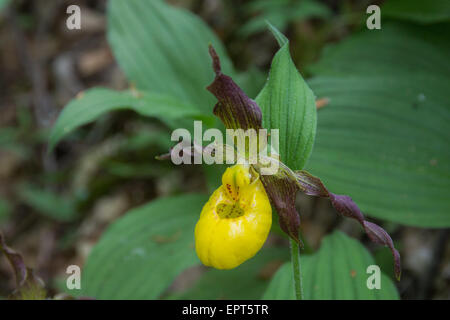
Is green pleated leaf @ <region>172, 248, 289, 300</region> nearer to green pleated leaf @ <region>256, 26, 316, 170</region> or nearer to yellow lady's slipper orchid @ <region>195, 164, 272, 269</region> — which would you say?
yellow lady's slipper orchid @ <region>195, 164, 272, 269</region>

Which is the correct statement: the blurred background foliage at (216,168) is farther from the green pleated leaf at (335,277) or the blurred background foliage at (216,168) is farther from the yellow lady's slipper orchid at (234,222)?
the yellow lady's slipper orchid at (234,222)

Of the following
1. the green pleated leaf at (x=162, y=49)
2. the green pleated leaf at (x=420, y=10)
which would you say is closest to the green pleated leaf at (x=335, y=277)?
the green pleated leaf at (x=162, y=49)

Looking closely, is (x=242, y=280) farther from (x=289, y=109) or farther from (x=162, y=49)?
(x=162, y=49)

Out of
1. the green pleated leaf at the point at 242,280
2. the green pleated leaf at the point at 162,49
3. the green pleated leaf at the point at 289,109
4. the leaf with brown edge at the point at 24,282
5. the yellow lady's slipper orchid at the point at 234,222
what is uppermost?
the green pleated leaf at the point at 162,49

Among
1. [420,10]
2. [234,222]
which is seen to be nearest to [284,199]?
[234,222]

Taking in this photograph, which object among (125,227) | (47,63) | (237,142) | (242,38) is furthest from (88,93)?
(47,63)

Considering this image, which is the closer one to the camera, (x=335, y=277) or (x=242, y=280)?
(x=335, y=277)

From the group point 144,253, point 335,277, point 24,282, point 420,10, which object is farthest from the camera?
point 420,10
